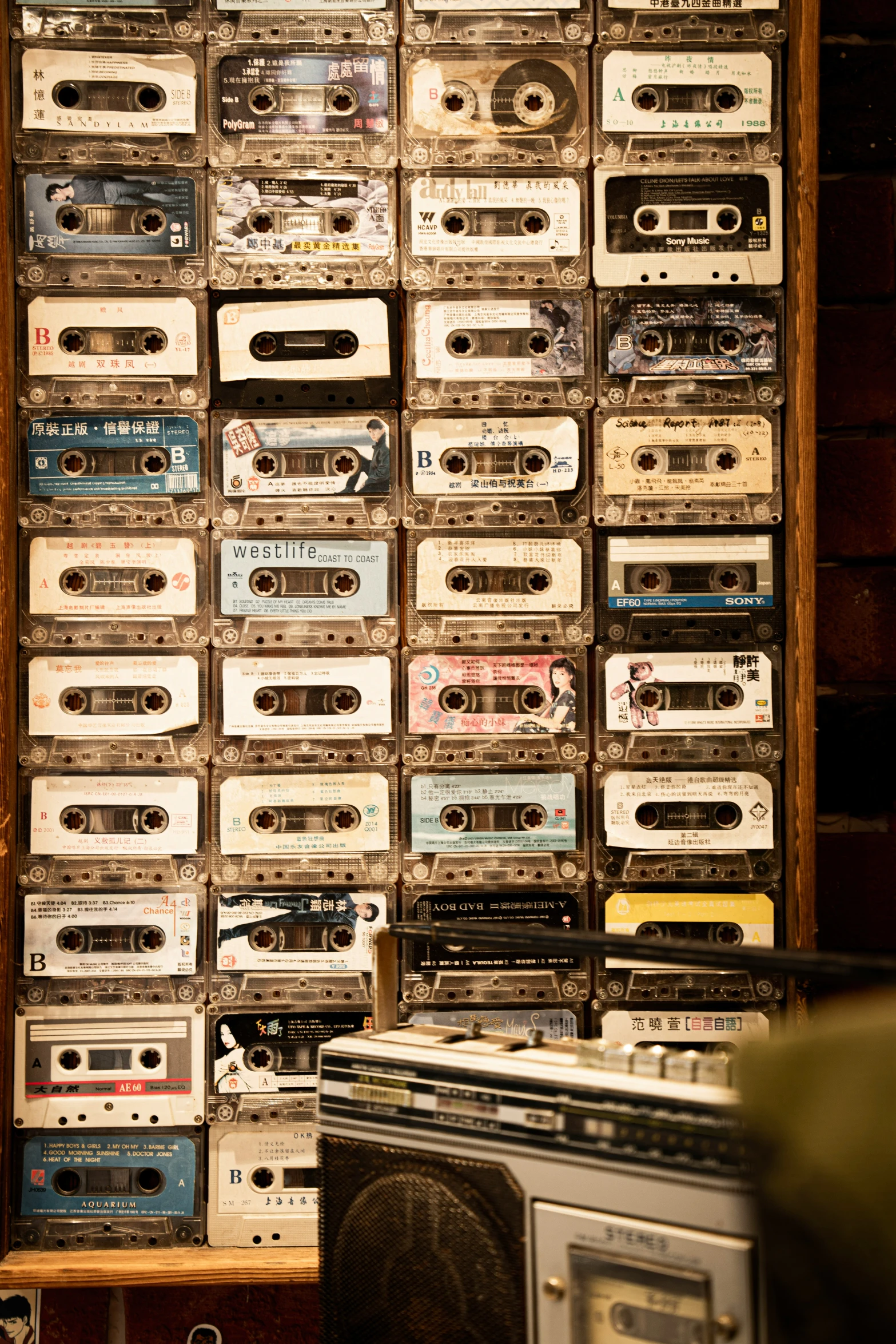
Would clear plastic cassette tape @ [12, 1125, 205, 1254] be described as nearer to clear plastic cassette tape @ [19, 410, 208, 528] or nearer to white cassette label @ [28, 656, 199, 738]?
white cassette label @ [28, 656, 199, 738]

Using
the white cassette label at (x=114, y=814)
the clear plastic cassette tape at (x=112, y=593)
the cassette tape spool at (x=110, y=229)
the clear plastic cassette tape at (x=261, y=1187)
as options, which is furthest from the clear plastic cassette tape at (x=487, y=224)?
the clear plastic cassette tape at (x=261, y=1187)

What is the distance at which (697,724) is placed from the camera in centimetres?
148

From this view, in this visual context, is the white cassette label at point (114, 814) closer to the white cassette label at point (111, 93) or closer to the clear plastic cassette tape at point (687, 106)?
the white cassette label at point (111, 93)

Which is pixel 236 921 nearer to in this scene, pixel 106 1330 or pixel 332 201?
pixel 106 1330

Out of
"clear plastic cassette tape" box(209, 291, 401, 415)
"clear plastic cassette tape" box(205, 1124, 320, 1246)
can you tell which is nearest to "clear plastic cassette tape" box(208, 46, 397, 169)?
"clear plastic cassette tape" box(209, 291, 401, 415)

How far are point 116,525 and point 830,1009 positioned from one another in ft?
4.15

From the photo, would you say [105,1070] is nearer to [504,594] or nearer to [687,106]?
[504,594]

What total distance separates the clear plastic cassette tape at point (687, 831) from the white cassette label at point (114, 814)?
60 cm

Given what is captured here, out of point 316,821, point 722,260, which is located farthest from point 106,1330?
point 722,260

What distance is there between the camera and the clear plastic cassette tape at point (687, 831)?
148cm

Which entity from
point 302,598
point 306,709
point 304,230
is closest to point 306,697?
point 306,709

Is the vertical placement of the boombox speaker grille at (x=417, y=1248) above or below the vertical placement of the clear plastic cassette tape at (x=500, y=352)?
below

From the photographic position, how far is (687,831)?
148cm

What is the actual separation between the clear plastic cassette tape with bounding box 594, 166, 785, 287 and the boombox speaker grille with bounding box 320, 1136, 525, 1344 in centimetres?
120
